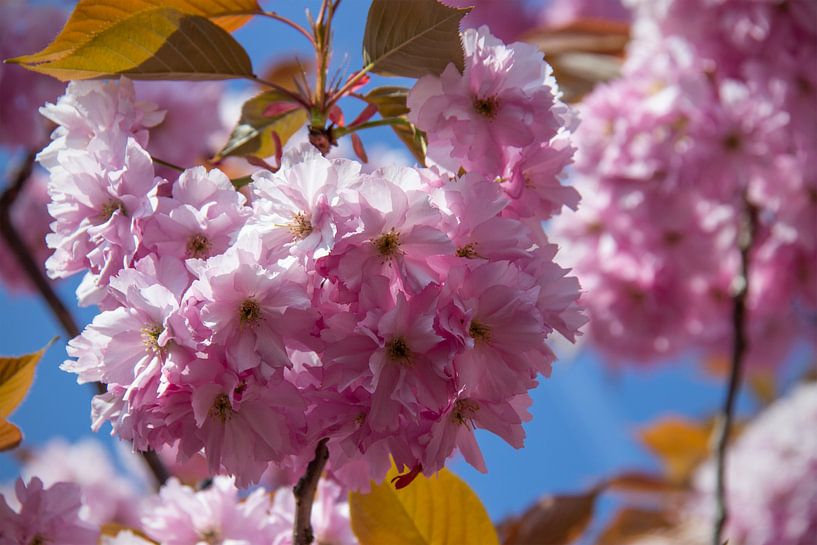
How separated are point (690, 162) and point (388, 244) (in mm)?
914

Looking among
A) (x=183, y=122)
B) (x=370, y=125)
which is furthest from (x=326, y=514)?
(x=183, y=122)

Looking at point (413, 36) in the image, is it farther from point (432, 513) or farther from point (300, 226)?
point (432, 513)

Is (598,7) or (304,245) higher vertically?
(598,7)

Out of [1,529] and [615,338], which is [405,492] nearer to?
[1,529]

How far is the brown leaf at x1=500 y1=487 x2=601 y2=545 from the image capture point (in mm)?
944

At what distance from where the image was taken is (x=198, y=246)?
54 cm

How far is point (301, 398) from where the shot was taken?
521 mm

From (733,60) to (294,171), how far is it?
101cm

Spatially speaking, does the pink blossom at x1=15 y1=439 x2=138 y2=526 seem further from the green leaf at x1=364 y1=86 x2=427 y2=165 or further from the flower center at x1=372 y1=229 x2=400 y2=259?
the flower center at x1=372 y1=229 x2=400 y2=259

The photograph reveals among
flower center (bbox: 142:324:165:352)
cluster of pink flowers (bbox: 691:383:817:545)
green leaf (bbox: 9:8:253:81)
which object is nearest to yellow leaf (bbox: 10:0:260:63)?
green leaf (bbox: 9:8:253:81)

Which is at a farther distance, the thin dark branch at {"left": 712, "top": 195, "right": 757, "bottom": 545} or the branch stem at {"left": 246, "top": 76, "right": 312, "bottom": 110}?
the thin dark branch at {"left": 712, "top": 195, "right": 757, "bottom": 545}

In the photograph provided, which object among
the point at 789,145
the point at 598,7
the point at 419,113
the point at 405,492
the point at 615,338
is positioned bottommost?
the point at 405,492

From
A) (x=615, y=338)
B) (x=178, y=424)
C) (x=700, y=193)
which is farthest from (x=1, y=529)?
(x=615, y=338)

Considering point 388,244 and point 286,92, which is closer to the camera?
point 388,244
